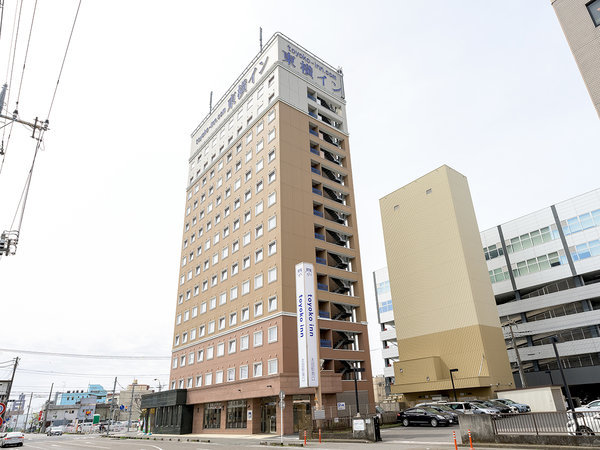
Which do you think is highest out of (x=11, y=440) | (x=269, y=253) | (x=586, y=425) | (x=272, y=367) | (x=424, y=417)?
(x=269, y=253)

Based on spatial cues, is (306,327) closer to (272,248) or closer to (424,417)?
(272,248)

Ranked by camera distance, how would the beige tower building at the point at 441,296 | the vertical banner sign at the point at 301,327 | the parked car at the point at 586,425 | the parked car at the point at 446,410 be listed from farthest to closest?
the beige tower building at the point at 441,296, the vertical banner sign at the point at 301,327, the parked car at the point at 446,410, the parked car at the point at 586,425

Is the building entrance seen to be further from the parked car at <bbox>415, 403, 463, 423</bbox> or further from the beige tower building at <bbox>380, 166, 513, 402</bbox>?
the beige tower building at <bbox>380, 166, 513, 402</bbox>

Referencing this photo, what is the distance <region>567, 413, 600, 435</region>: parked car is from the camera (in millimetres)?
17095

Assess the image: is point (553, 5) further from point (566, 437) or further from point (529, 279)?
point (529, 279)

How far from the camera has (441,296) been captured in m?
57.9

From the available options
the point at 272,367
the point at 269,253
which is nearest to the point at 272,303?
the point at 269,253

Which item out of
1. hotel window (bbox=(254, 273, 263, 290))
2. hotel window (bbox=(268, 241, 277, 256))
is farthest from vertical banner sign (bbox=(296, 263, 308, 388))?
hotel window (bbox=(254, 273, 263, 290))

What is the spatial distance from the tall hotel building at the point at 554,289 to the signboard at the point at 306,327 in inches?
1445

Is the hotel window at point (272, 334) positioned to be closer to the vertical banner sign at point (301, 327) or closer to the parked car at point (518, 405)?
the vertical banner sign at point (301, 327)

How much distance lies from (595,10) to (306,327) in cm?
3145

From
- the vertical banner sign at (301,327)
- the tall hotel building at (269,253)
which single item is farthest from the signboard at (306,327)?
the tall hotel building at (269,253)

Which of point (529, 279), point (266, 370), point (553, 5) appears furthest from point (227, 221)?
point (529, 279)

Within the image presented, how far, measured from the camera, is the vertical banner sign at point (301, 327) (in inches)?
1463
